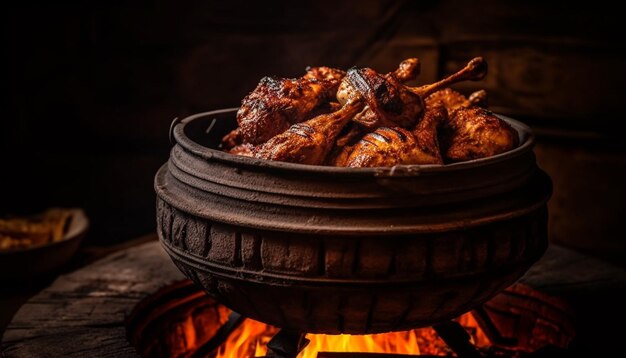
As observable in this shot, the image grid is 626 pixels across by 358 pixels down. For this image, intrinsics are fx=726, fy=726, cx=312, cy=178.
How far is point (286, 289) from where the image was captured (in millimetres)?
1806

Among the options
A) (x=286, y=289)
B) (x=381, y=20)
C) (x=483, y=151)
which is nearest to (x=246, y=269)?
(x=286, y=289)

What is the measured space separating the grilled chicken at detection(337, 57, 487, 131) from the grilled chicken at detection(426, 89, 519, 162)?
0.38ft

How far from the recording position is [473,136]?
203 centimetres

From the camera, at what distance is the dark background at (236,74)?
3.93 meters

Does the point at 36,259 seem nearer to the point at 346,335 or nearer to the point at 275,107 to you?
the point at 346,335

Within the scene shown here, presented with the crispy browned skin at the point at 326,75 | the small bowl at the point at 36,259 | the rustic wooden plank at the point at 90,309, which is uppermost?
the crispy browned skin at the point at 326,75

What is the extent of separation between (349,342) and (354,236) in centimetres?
94

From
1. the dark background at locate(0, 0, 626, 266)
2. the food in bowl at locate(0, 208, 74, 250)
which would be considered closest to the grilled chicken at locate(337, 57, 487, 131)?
the dark background at locate(0, 0, 626, 266)

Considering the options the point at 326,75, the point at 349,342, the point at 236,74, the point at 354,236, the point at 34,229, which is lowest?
the point at 34,229

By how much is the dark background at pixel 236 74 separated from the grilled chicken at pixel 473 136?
1995mm

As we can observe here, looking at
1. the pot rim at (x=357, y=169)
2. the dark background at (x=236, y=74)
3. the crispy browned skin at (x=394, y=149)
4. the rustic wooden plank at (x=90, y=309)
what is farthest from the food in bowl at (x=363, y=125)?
the dark background at (x=236, y=74)

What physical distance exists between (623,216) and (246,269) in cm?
294

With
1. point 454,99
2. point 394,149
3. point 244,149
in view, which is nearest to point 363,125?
point 394,149

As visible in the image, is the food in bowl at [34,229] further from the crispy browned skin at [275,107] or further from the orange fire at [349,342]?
the crispy browned skin at [275,107]
